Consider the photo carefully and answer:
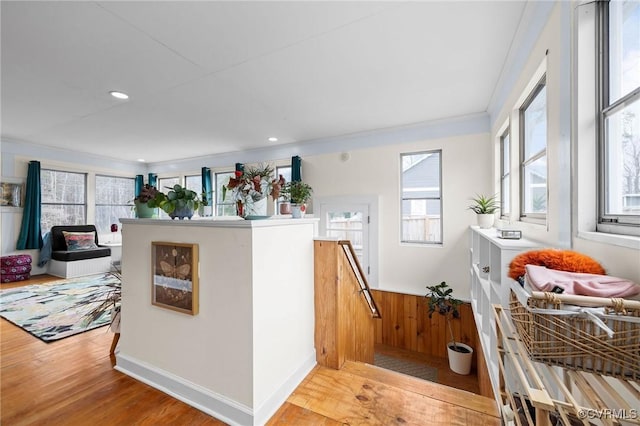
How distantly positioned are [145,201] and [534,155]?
3.00m

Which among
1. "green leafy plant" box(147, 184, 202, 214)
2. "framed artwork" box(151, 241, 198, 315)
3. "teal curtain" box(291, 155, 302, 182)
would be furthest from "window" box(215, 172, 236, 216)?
"framed artwork" box(151, 241, 198, 315)

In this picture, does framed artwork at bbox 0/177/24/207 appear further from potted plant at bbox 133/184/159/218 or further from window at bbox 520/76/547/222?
window at bbox 520/76/547/222

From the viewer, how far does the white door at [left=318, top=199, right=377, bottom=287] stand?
4.28 meters

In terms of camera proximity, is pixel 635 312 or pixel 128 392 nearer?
pixel 635 312

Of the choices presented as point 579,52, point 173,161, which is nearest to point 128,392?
point 579,52

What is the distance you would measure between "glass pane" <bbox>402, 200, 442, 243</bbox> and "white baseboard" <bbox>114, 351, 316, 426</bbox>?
2.62 m

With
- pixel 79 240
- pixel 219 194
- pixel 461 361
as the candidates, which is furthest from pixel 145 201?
pixel 79 240

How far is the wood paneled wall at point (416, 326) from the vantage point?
3469 millimetres

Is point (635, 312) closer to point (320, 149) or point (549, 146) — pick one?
point (549, 146)

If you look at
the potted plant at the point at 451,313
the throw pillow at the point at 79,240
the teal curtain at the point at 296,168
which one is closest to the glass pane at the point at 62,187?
the throw pillow at the point at 79,240

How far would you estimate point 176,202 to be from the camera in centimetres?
196

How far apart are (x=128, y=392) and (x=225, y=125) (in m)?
3.43

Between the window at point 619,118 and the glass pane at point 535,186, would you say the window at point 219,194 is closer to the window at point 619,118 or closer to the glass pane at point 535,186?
the glass pane at point 535,186

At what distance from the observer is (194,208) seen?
2.04 meters
